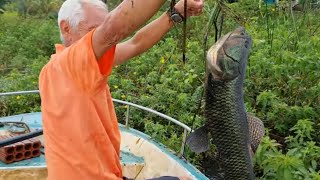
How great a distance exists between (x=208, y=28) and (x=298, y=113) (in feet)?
9.67

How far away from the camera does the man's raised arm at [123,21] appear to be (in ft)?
7.11

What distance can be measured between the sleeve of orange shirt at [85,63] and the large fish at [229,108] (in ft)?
1.61

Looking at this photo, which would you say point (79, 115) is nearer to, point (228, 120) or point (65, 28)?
point (65, 28)

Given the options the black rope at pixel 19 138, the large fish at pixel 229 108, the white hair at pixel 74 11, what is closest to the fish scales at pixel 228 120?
the large fish at pixel 229 108

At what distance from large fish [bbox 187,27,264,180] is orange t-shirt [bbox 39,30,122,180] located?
510mm

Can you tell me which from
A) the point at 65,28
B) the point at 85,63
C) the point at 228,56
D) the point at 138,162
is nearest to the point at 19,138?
the point at 138,162

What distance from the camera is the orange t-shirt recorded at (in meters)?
2.45

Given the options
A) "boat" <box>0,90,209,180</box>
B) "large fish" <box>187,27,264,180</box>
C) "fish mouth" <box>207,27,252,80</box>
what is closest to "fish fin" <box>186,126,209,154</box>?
"large fish" <box>187,27,264,180</box>

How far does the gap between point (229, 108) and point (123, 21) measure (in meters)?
0.52

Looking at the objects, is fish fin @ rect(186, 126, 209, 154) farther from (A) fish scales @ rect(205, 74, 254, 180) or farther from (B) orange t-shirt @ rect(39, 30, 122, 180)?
(B) orange t-shirt @ rect(39, 30, 122, 180)

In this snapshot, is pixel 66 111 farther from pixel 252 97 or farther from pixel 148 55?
pixel 148 55

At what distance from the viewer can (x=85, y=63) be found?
7.89 ft

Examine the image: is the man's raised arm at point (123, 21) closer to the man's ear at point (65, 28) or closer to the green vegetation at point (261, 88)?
the man's ear at point (65, 28)

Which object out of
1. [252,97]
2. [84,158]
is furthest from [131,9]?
[252,97]
